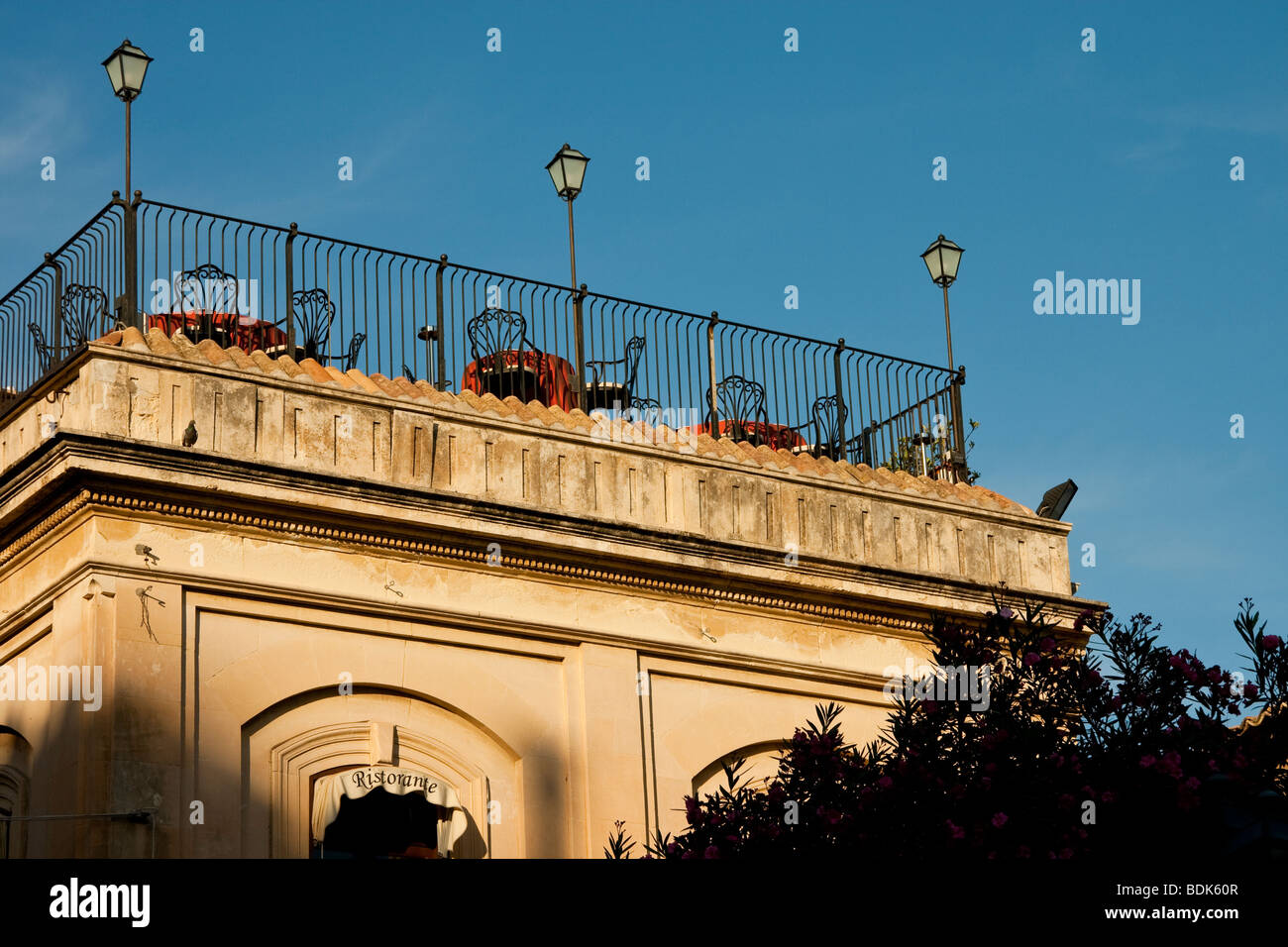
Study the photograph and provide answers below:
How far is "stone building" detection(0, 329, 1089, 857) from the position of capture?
1534 cm

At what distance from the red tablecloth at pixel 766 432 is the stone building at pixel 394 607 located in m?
0.56

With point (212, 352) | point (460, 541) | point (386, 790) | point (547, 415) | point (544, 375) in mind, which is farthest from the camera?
point (544, 375)

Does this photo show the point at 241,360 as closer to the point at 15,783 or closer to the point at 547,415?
the point at 547,415

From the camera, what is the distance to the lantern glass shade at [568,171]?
20016mm

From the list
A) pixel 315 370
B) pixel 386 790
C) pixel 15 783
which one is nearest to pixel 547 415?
pixel 315 370

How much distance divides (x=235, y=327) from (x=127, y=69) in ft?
7.46

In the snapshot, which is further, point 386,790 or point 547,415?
point 547,415

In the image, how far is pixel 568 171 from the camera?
20.1 meters

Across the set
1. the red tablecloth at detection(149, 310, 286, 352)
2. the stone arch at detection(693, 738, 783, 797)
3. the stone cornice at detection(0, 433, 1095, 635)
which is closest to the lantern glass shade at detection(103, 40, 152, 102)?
the red tablecloth at detection(149, 310, 286, 352)

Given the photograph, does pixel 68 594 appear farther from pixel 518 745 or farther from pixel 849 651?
pixel 849 651

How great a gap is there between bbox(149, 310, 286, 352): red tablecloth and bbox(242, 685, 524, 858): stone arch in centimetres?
315

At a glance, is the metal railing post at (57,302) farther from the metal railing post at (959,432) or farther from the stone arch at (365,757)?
the metal railing post at (959,432)

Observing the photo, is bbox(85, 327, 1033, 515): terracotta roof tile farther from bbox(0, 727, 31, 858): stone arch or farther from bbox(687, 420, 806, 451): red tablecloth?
bbox(0, 727, 31, 858): stone arch

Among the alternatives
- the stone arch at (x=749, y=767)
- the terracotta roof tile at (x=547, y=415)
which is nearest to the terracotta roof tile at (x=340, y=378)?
the terracotta roof tile at (x=547, y=415)
